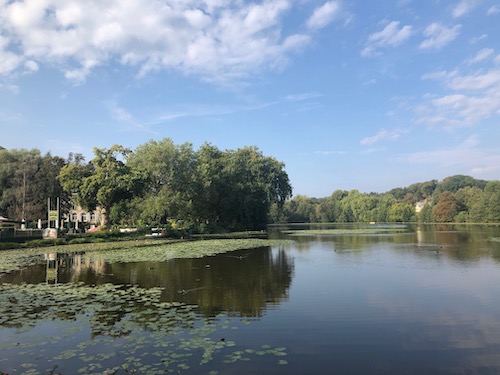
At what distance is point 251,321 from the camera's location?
905 centimetres

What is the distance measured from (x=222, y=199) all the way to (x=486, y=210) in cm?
6862

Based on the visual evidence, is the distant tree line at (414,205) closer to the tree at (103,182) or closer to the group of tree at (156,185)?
the group of tree at (156,185)

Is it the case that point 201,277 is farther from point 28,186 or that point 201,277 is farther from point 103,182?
point 28,186

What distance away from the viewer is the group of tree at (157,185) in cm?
4566

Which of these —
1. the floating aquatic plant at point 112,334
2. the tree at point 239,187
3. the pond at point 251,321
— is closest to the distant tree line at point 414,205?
the tree at point 239,187

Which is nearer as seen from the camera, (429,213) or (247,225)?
→ (247,225)

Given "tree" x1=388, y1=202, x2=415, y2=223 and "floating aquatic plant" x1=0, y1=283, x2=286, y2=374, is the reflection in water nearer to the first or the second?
"floating aquatic plant" x1=0, y1=283, x2=286, y2=374

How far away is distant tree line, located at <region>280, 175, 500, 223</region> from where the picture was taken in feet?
318

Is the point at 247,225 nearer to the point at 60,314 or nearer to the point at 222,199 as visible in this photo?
the point at 222,199

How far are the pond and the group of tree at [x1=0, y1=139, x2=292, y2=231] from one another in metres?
28.8

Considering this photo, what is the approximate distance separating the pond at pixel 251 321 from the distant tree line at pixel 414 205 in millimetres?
92564

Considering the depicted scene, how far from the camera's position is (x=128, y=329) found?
8.26 meters

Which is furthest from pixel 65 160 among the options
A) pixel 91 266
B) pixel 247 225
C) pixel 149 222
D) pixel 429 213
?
pixel 429 213

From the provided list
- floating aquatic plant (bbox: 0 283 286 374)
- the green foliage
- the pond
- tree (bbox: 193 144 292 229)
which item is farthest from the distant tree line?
floating aquatic plant (bbox: 0 283 286 374)
